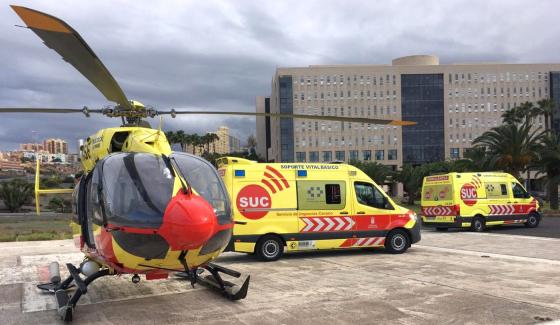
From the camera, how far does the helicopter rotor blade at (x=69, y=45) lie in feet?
14.2

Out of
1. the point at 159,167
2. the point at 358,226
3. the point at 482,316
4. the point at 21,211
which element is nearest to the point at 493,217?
the point at 358,226

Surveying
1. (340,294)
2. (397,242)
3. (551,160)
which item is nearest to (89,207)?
(340,294)

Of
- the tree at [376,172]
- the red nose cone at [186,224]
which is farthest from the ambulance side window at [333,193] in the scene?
the tree at [376,172]

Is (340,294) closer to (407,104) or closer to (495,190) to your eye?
(495,190)

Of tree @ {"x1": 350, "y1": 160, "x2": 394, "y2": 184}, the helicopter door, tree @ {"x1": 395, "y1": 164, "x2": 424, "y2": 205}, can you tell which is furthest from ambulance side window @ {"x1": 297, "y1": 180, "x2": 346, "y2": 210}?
tree @ {"x1": 350, "y1": 160, "x2": 394, "y2": 184}

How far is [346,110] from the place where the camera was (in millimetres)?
102438

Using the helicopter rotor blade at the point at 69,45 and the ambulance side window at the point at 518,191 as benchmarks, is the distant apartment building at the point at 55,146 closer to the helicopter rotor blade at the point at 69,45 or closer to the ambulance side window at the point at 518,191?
the ambulance side window at the point at 518,191

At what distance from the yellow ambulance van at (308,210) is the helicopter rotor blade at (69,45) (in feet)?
18.9

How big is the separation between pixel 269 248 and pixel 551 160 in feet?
83.5

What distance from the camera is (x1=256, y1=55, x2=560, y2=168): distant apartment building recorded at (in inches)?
4035

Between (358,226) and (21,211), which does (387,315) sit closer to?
(358,226)

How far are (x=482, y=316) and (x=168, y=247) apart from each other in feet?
13.9

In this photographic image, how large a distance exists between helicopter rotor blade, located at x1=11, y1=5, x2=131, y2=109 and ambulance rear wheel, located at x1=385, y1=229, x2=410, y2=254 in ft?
28.4

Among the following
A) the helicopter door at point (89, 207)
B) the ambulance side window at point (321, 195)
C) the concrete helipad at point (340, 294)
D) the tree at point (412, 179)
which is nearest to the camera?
the helicopter door at point (89, 207)
